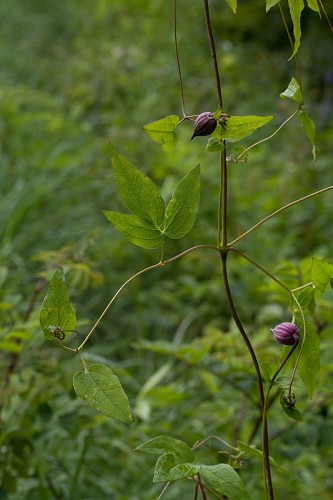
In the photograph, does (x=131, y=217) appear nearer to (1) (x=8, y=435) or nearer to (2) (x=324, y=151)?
(1) (x=8, y=435)

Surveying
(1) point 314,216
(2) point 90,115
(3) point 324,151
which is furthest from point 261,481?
(2) point 90,115

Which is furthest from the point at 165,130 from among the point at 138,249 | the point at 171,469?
the point at 138,249

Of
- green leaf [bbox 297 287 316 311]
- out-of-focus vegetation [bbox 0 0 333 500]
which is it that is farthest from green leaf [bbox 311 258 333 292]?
out-of-focus vegetation [bbox 0 0 333 500]

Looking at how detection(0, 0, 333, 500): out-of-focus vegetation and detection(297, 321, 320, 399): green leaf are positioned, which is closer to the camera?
detection(297, 321, 320, 399): green leaf

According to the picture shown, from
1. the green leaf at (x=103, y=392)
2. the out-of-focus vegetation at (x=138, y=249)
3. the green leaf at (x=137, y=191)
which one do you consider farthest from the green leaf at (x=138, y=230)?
the out-of-focus vegetation at (x=138, y=249)

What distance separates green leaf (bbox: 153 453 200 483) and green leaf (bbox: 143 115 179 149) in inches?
10.7

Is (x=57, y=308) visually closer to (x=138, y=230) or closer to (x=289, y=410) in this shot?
(x=138, y=230)

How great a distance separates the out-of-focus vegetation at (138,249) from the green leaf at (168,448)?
0.63 feet

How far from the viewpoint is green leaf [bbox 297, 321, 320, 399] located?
2.20 feet

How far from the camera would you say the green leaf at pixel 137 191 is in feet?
2.00

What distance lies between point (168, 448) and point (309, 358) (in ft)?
0.49

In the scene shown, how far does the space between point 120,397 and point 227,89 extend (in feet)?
10.9

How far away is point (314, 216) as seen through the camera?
9.03 feet

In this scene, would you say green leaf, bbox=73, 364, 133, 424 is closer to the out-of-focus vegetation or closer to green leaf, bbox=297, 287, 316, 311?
green leaf, bbox=297, 287, 316, 311
